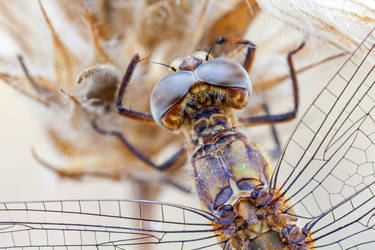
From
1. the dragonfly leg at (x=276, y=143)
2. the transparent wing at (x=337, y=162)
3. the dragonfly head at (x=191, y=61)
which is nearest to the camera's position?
the transparent wing at (x=337, y=162)

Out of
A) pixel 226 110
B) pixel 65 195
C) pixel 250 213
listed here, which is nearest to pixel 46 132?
pixel 226 110

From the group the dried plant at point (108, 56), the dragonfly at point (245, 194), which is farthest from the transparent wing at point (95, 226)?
the dried plant at point (108, 56)

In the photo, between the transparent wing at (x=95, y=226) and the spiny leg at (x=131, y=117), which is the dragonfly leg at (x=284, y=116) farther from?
the transparent wing at (x=95, y=226)

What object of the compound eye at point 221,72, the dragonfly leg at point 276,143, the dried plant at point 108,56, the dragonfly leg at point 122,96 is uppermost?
the dried plant at point 108,56

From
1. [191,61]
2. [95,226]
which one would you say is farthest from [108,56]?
[95,226]

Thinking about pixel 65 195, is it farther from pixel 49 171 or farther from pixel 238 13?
pixel 238 13

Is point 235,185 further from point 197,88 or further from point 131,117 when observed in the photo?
point 131,117

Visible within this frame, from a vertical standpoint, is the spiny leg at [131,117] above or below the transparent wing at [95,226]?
above

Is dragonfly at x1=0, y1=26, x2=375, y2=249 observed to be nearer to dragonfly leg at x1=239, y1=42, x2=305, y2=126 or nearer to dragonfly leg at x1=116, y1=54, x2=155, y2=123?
dragonfly leg at x1=116, y1=54, x2=155, y2=123
